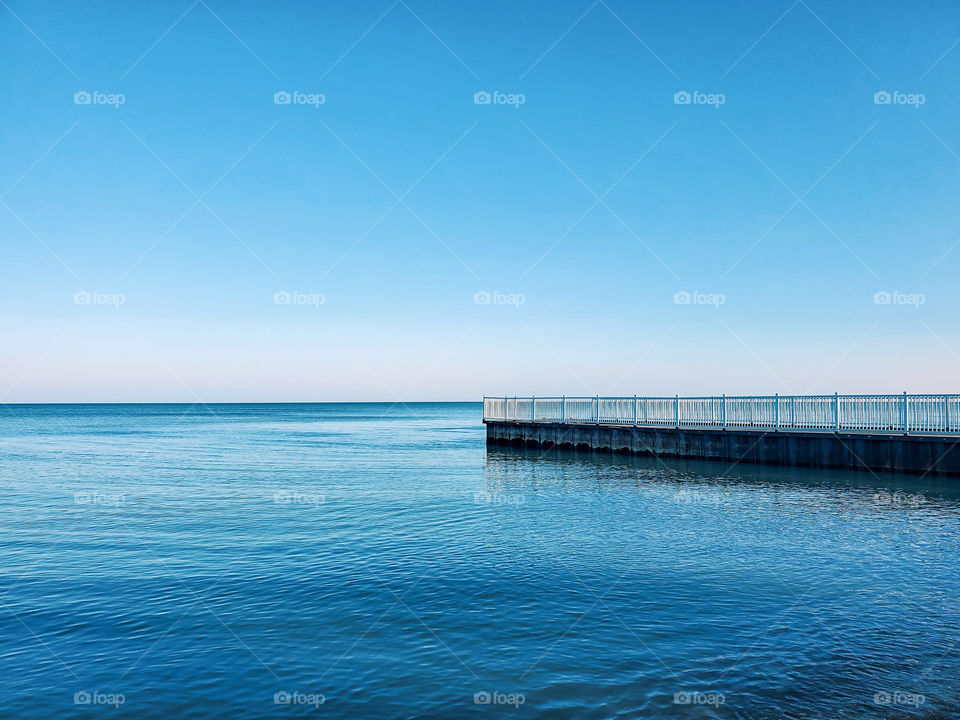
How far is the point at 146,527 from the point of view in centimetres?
1603

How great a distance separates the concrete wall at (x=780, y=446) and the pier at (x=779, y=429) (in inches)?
1.3

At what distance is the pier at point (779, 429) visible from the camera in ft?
70.2

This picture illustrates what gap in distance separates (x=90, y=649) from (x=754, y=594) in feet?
27.5

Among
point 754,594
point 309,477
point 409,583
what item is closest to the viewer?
point 754,594

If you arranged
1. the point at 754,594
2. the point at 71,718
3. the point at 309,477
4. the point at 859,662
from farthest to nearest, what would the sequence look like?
the point at 309,477 → the point at 754,594 → the point at 859,662 → the point at 71,718

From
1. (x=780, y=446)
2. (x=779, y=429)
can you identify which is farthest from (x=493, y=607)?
(x=779, y=429)

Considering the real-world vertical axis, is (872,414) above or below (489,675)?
above

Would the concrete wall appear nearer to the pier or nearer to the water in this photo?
the pier

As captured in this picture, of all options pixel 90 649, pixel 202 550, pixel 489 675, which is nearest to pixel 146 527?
pixel 202 550

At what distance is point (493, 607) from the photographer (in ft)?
29.2

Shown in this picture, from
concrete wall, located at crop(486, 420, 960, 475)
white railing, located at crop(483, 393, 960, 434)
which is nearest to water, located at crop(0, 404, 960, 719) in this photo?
concrete wall, located at crop(486, 420, 960, 475)

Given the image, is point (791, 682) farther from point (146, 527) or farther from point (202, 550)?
point (146, 527)

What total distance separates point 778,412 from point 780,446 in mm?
1635

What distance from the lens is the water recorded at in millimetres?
6281
